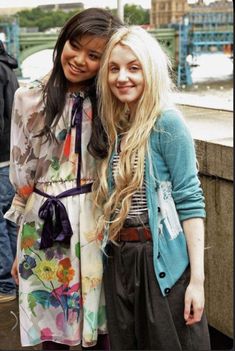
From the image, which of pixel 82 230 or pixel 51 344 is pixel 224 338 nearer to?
pixel 51 344

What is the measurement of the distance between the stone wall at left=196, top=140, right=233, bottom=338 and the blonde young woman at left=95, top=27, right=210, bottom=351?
903 millimetres

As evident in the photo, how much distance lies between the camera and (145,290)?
1815 millimetres

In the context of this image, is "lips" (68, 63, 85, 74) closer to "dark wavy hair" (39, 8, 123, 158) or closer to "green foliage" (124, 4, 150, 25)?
"dark wavy hair" (39, 8, 123, 158)

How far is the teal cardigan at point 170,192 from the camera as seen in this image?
5.74 feet

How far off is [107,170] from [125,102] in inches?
9.3

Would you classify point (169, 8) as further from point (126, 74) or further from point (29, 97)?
point (126, 74)

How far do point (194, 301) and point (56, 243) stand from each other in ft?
1.79

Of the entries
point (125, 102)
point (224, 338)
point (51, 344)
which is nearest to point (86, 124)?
point (125, 102)

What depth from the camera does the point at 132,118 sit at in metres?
1.87

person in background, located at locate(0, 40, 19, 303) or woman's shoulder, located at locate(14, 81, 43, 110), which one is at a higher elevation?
woman's shoulder, located at locate(14, 81, 43, 110)

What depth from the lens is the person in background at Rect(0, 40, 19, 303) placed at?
3.53 meters

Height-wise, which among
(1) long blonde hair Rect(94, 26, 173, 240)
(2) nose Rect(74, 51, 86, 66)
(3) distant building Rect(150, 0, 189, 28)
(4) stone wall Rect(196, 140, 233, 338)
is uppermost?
(3) distant building Rect(150, 0, 189, 28)

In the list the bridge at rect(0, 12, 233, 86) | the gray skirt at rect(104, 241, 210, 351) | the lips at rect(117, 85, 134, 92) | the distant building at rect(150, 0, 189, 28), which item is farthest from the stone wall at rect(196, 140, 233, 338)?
the bridge at rect(0, 12, 233, 86)

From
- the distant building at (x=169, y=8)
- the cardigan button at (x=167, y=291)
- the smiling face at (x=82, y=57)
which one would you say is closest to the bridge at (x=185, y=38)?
the distant building at (x=169, y=8)
